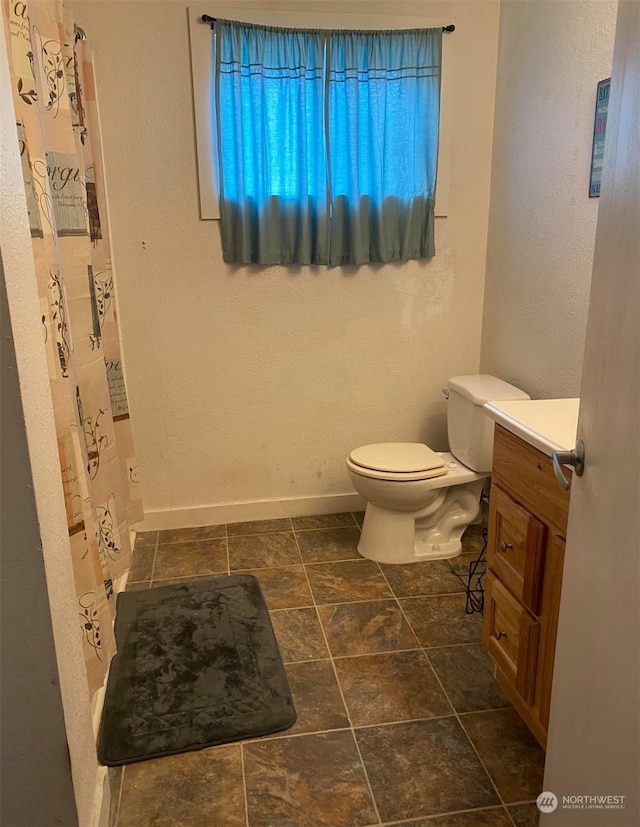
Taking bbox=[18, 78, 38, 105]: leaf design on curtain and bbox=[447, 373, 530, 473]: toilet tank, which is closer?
bbox=[18, 78, 38, 105]: leaf design on curtain

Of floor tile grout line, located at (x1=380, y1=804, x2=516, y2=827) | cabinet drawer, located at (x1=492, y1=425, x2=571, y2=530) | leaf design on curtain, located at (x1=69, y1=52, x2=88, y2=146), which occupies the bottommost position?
floor tile grout line, located at (x1=380, y1=804, x2=516, y2=827)

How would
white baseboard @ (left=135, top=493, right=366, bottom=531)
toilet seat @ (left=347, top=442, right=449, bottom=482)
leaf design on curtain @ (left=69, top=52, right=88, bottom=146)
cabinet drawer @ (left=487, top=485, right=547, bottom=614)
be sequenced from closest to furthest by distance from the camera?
cabinet drawer @ (left=487, top=485, right=547, bottom=614) < leaf design on curtain @ (left=69, top=52, right=88, bottom=146) < toilet seat @ (left=347, top=442, right=449, bottom=482) < white baseboard @ (left=135, top=493, right=366, bottom=531)

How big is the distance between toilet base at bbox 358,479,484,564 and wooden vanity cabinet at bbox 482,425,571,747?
807 mm

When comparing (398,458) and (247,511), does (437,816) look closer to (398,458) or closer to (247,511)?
(398,458)

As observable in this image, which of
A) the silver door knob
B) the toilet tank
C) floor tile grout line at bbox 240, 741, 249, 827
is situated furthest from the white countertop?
floor tile grout line at bbox 240, 741, 249, 827

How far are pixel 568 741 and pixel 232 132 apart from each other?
7.97 ft

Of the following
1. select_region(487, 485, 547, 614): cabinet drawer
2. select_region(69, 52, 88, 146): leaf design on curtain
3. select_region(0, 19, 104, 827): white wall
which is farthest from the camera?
select_region(69, 52, 88, 146): leaf design on curtain

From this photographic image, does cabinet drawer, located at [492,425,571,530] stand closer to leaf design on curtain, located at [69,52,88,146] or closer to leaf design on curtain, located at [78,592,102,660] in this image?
leaf design on curtain, located at [78,592,102,660]

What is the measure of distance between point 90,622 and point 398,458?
4.78ft

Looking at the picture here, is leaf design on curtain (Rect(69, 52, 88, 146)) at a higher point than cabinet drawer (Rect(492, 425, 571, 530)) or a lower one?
higher

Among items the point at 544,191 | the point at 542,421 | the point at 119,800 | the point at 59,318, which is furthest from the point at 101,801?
the point at 544,191

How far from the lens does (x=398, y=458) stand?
2.70 metres

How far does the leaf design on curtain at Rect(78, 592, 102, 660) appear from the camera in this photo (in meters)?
1.54

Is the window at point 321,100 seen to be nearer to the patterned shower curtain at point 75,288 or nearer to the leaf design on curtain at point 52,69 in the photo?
the patterned shower curtain at point 75,288
